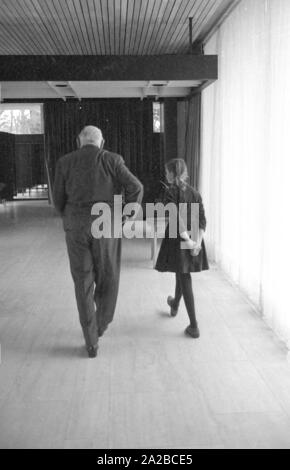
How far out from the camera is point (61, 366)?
146 inches

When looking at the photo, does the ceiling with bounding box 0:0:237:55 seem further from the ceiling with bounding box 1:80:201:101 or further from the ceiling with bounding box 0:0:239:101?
the ceiling with bounding box 1:80:201:101

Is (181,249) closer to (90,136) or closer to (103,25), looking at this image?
(90,136)

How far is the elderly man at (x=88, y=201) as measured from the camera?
377cm

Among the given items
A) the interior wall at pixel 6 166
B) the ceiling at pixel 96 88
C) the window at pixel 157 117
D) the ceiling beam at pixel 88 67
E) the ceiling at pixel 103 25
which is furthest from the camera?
the interior wall at pixel 6 166

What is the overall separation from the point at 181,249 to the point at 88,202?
35.5 inches

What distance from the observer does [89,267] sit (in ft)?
12.6

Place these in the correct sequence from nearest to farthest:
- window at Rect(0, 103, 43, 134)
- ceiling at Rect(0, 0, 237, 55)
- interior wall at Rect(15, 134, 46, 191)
Answer: ceiling at Rect(0, 0, 237, 55)
interior wall at Rect(15, 134, 46, 191)
window at Rect(0, 103, 43, 134)

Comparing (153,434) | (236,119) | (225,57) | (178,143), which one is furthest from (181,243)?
(178,143)

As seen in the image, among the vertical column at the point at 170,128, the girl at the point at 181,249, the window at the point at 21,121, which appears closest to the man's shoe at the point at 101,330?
the girl at the point at 181,249

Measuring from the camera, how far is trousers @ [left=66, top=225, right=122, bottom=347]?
12.5ft

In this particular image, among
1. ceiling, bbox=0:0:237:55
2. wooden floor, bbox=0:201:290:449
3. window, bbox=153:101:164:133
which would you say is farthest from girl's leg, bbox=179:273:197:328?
window, bbox=153:101:164:133

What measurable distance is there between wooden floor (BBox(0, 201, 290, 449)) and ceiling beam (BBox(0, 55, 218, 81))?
103 inches

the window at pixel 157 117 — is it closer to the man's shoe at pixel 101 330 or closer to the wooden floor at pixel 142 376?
the wooden floor at pixel 142 376

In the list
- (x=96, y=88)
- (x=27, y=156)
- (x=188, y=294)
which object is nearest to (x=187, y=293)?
(x=188, y=294)
